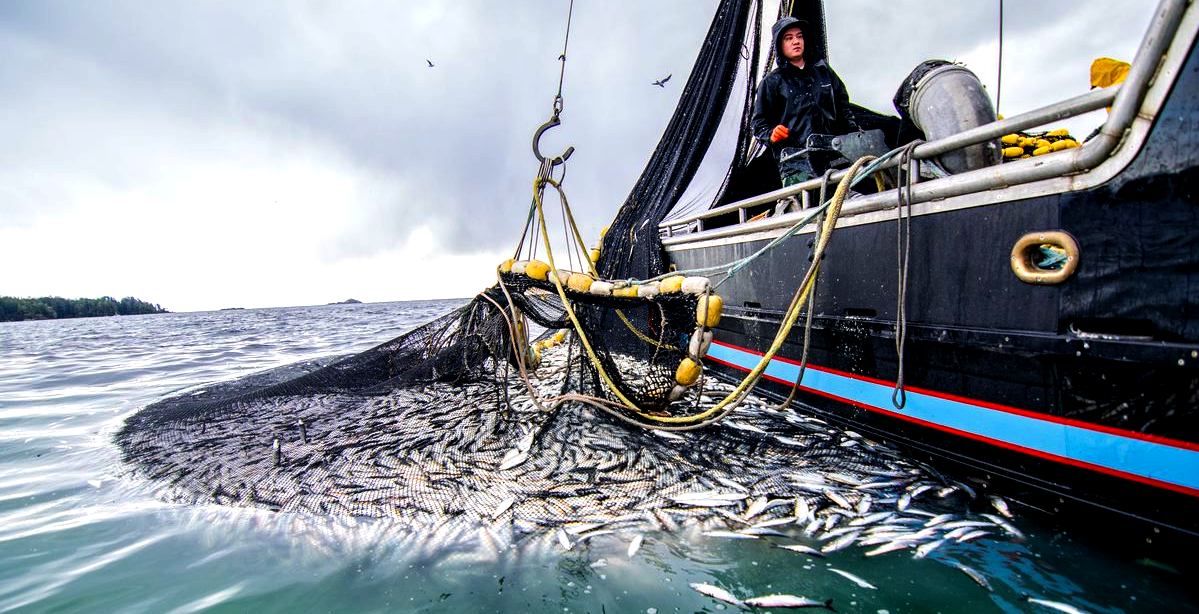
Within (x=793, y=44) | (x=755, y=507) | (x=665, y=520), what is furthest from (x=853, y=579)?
(x=793, y=44)

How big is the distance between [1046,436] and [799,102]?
4.55 meters

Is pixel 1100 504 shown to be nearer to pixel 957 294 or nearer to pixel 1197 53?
pixel 957 294

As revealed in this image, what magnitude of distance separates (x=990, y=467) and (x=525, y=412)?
4435 millimetres

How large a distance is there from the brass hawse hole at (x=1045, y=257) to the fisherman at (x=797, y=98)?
10.4ft

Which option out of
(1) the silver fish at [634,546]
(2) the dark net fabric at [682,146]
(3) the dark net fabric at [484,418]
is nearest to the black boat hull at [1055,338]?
(3) the dark net fabric at [484,418]

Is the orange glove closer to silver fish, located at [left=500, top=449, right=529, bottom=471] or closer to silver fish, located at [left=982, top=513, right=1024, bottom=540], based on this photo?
silver fish, located at [left=982, top=513, right=1024, bottom=540]

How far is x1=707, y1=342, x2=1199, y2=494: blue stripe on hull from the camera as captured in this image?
2.83m

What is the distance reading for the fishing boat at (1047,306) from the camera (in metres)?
2.75

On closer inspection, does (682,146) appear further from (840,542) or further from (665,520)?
(840,542)

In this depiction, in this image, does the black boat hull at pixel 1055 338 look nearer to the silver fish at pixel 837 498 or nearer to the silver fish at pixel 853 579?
the silver fish at pixel 837 498

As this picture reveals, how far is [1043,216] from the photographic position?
3301 mm

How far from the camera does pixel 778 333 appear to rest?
5.23 meters

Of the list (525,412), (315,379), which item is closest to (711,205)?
(525,412)

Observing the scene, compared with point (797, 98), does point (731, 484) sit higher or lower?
lower
